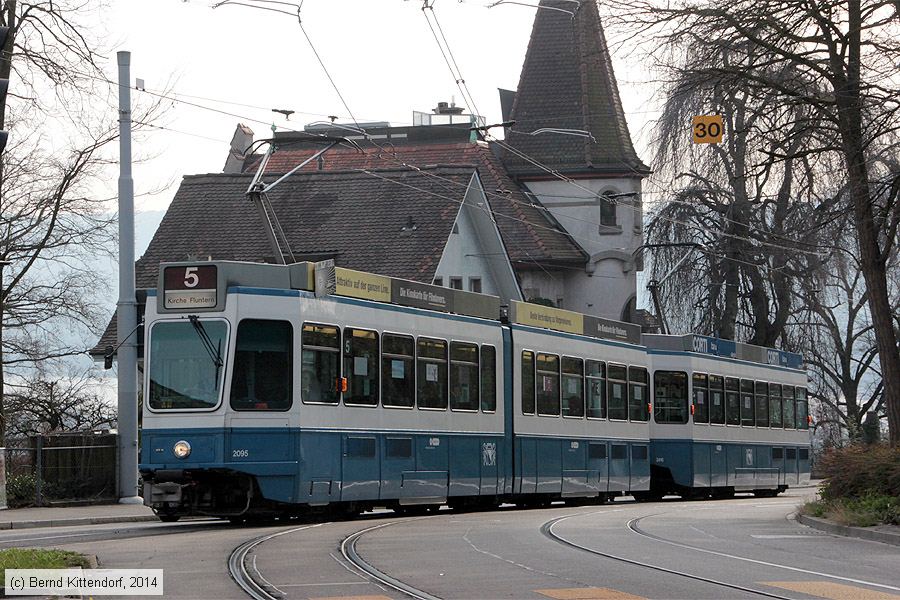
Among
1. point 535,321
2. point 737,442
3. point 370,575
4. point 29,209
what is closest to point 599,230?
point 737,442

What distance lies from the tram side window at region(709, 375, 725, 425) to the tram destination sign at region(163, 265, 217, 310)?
16396 millimetres

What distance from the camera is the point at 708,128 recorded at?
78.1 feet

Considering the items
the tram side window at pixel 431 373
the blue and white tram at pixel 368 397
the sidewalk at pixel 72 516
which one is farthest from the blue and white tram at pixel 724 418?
the sidewalk at pixel 72 516

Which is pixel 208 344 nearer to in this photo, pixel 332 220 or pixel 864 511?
pixel 864 511

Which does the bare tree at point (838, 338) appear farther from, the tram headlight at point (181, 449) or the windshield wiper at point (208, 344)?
the tram headlight at point (181, 449)

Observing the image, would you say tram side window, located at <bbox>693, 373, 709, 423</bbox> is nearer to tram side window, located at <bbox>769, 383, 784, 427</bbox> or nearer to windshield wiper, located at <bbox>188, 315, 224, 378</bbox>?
tram side window, located at <bbox>769, 383, 784, 427</bbox>

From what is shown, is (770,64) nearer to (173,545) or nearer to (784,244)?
(173,545)

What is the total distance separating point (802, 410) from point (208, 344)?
Result: 2304cm

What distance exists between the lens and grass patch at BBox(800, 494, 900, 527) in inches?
784

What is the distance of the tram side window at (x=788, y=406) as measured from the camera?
38156 mm

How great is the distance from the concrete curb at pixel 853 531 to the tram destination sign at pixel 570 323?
250 inches

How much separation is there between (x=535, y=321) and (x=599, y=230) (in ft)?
102

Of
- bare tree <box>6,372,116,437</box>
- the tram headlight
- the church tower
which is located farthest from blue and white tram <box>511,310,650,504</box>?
the church tower

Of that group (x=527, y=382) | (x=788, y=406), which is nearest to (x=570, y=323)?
(x=527, y=382)
